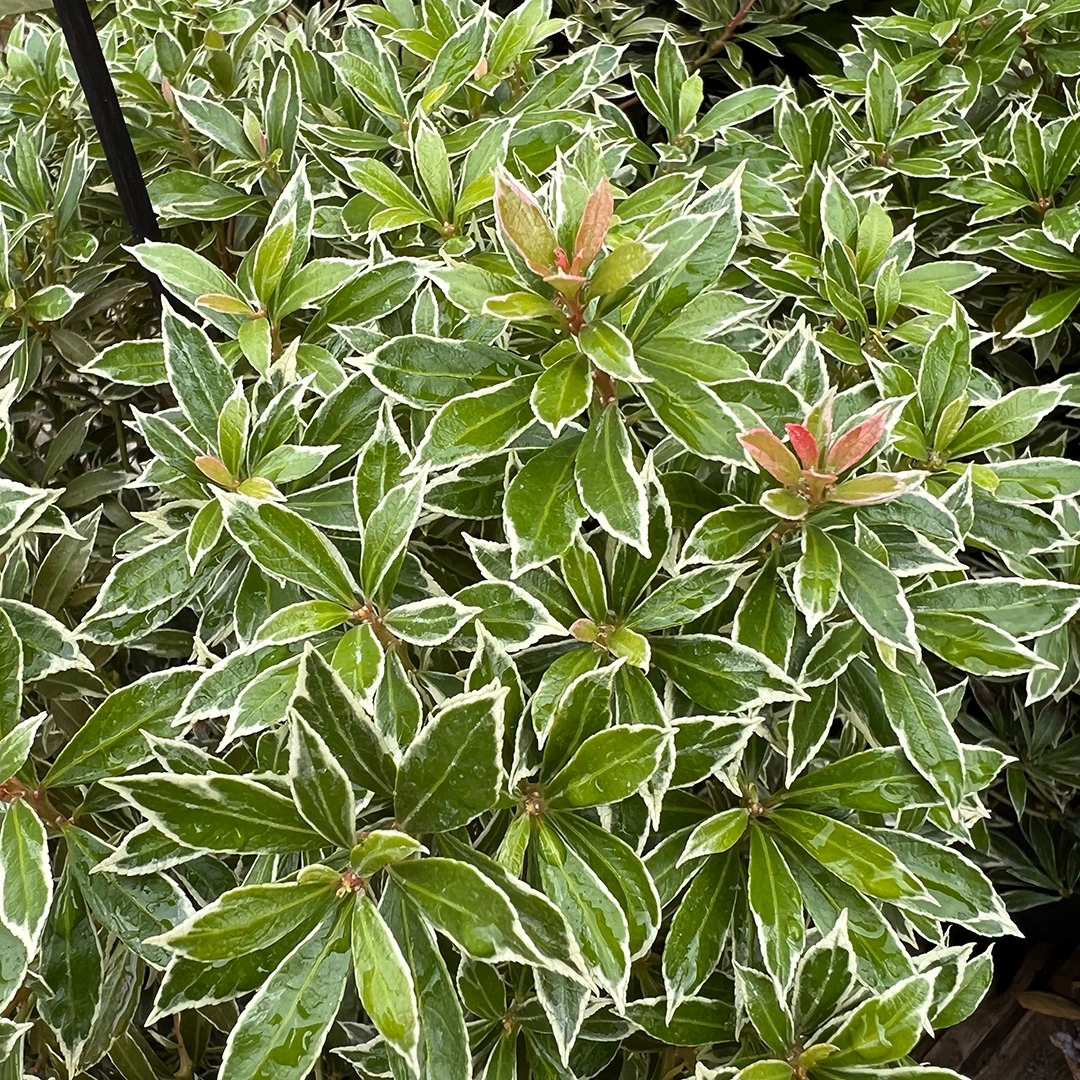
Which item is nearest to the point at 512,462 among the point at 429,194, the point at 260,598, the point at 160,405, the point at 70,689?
the point at 260,598

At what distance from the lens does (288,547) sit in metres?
0.69

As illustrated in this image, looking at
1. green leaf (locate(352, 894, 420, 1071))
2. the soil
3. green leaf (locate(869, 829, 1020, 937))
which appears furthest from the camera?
the soil

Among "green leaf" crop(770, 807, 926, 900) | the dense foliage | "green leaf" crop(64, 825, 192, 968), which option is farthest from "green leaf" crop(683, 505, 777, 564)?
"green leaf" crop(64, 825, 192, 968)

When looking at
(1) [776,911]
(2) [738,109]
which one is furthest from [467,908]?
(2) [738,109]

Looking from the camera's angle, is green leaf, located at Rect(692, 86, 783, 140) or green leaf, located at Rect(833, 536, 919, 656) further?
green leaf, located at Rect(692, 86, 783, 140)

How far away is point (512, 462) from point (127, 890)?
0.43m

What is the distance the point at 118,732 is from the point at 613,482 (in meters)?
0.42

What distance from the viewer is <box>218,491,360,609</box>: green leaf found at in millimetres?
678

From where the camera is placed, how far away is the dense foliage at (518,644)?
1.96 feet

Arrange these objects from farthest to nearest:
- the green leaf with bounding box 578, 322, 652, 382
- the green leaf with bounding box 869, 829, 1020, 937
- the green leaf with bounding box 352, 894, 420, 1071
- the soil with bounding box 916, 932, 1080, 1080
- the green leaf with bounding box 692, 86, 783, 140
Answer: the soil with bounding box 916, 932, 1080, 1080, the green leaf with bounding box 692, 86, 783, 140, the green leaf with bounding box 869, 829, 1020, 937, the green leaf with bounding box 578, 322, 652, 382, the green leaf with bounding box 352, 894, 420, 1071

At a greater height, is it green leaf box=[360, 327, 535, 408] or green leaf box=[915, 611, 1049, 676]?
green leaf box=[360, 327, 535, 408]

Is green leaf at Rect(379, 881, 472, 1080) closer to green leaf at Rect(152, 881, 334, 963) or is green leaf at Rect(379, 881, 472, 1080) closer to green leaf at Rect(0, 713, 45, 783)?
green leaf at Rect(152, 881, 334, 963)

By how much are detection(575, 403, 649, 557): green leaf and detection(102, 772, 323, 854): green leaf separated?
0.28m

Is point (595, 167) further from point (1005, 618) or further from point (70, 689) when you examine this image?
point (70, 689)
